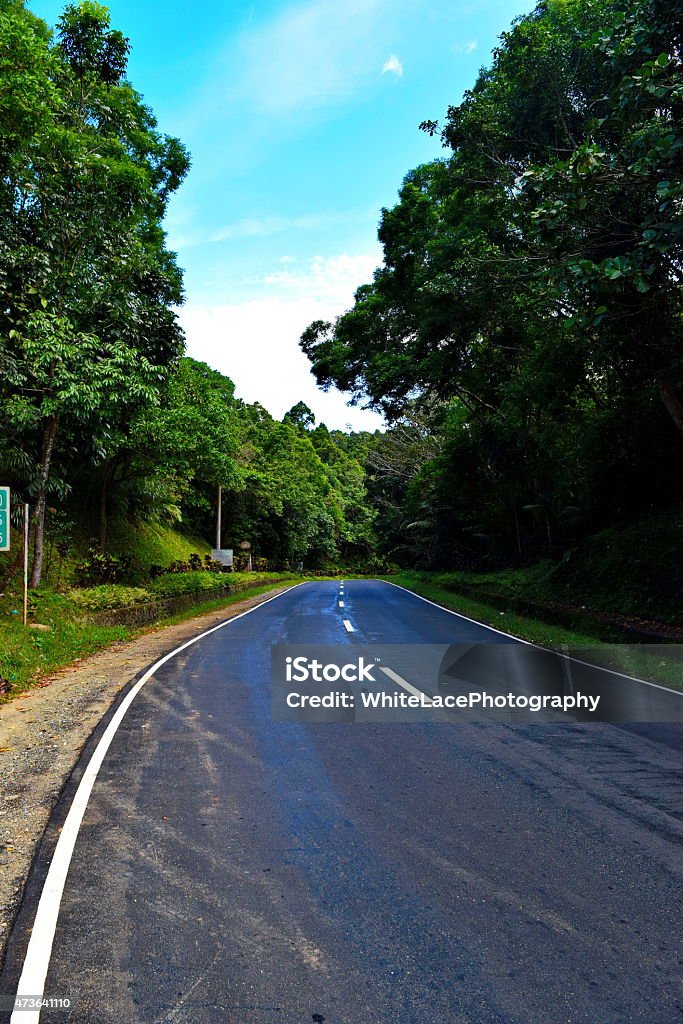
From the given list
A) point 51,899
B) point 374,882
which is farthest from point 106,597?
point 374,882

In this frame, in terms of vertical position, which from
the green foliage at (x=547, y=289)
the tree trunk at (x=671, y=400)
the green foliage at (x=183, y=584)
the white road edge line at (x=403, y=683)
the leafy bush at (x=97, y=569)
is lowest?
the white road edge line at (x=403, y=683)

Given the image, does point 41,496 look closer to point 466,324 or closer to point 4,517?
point 4,517

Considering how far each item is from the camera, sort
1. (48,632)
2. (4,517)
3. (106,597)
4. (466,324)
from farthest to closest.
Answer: (466,324) → (106,597) → (48,632) → (4,517)

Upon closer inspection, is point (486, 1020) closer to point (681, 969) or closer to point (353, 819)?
point (681, 969)

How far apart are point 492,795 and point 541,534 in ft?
78.6

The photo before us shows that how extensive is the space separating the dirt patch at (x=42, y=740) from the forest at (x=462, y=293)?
6.46 metres

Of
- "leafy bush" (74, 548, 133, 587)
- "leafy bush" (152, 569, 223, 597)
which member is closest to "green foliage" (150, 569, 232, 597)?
"leafy bush" (152, 569, 223, 597)

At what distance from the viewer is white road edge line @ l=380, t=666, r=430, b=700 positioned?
8.70 m

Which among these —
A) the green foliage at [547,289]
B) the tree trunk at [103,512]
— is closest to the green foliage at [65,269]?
the tree trunk at [103,512]

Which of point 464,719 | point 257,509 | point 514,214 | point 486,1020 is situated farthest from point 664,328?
point 257,509

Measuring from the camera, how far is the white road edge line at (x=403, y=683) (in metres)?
8.70

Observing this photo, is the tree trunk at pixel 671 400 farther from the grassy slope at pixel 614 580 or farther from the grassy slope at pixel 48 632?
the grassy slope at pixel 48 632

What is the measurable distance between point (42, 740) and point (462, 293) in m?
15.0

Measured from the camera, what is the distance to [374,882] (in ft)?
12.7
